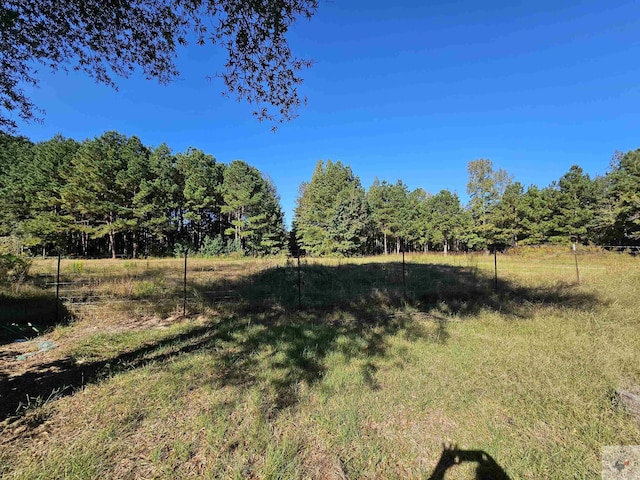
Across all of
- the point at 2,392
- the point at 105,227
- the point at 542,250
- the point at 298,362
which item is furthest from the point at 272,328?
the point at 105,227

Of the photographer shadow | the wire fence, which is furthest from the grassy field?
the wire fence

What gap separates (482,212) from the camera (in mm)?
37875

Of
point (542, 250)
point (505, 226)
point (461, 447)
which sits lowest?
point (461, 447)

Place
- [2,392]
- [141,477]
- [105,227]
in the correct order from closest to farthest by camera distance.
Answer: [141,477], [2,392], [105,227]

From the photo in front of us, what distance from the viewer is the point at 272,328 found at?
20.0ft

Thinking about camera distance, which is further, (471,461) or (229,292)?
(229,292)

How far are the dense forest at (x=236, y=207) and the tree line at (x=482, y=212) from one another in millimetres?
155

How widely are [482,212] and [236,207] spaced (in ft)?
105

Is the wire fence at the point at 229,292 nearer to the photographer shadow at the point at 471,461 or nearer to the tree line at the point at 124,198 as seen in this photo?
the photographer shadow at the point at 471,461

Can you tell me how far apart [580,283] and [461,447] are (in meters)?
11.3

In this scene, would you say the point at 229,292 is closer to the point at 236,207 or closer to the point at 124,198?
the point at 236,207

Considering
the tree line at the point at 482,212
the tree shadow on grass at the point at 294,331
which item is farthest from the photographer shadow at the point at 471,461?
the tree line at the point at 482,212

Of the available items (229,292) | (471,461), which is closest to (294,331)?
(471,461)

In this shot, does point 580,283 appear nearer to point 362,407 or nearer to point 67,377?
point 362,407
